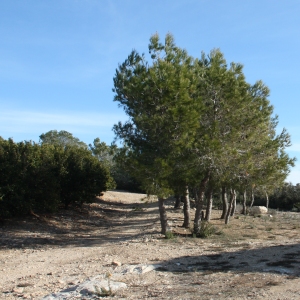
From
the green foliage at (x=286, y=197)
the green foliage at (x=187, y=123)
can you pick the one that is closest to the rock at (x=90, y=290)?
the green foliage at (x=187, y=123)

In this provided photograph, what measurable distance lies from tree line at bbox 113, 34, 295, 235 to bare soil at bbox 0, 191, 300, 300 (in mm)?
2299

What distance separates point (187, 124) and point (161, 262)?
5409 mm

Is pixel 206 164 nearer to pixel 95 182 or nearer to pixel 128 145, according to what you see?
pixel 128 145

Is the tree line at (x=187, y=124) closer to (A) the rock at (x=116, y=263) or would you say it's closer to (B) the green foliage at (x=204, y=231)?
(B) the green foliage at (x=204, y=231)

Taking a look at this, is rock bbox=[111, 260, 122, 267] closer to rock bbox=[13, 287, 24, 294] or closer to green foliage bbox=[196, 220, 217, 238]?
rock bbox=[13, 287, 24, 294]

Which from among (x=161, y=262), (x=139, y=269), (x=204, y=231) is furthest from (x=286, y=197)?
(x=139, y=269)

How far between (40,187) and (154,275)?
40.9 ft

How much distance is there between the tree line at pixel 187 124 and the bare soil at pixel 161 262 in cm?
230

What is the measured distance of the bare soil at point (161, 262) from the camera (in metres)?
7.71

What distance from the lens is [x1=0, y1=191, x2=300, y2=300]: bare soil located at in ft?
25.3

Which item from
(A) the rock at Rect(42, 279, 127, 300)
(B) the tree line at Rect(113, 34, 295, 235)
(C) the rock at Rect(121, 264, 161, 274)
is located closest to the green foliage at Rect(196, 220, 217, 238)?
(B) the tree line at Rect(113, 34, 295, 235)

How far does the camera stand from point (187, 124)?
14.4 metres

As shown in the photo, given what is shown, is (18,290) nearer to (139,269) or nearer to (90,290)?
(90,290)

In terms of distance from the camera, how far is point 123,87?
49.9 feet
